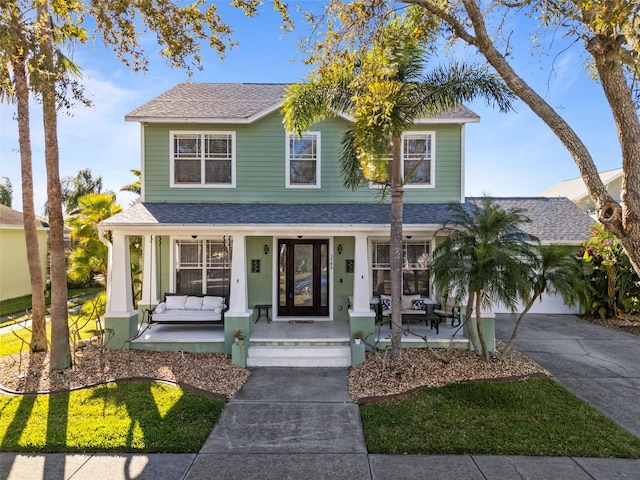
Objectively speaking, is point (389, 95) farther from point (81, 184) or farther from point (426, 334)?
point (81, 184)

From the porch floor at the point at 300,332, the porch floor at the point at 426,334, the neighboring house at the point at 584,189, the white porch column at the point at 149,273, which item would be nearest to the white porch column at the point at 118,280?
the white porch column at the point at 149,273

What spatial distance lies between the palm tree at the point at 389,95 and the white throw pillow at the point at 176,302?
18.8ft

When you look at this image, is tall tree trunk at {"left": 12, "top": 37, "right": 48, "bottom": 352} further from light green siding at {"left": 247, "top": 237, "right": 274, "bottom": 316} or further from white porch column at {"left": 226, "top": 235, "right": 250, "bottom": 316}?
light green siding at {"left": 247, "top": 237, "right": 274, "bottom": 316}

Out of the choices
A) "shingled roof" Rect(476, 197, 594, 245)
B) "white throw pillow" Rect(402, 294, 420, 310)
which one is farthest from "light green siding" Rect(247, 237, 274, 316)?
"shingled roof" Rect(476, 197, 594, 245)

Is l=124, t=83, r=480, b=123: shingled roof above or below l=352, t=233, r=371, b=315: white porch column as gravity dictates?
above

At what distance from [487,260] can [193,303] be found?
7.79 m

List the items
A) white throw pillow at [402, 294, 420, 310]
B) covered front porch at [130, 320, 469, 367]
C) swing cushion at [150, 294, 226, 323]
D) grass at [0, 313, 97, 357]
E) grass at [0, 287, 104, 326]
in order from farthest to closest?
grass at [0, 287, 104, 326]
white throw pillow at [402, 294, 420, 310]
swing cushion at [150, 294, 226, 323]
grass at [0, 313, 97, 357]
covered front porch at [130, 320, 469, 367]

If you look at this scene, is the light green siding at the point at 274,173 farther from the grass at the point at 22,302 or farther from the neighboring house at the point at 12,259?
the neighboring house at the point at 12,259

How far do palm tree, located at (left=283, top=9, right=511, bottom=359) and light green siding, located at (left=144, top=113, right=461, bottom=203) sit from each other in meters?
2.72

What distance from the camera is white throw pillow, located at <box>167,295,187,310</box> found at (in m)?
9.98

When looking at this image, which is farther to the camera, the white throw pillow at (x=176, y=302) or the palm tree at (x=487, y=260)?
the white throw pillow at (x=176, y=302)

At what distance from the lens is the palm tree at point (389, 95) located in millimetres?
7113

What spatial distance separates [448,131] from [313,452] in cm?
978

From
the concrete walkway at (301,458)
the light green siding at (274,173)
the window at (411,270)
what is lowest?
the concrete walkway at (301,458)
